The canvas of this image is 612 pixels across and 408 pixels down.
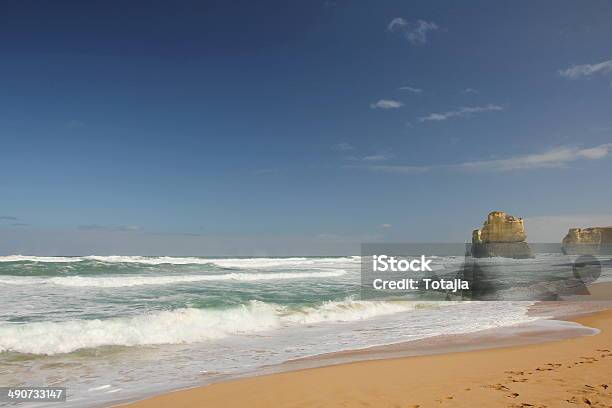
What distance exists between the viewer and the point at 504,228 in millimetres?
71438

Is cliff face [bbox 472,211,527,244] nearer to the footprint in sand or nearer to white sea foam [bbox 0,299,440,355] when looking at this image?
white sea foam [bbox 0,299,440,355]

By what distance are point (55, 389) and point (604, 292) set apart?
88.1ft

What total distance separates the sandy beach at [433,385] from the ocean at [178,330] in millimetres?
1005

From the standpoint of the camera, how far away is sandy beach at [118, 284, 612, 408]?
220 inches

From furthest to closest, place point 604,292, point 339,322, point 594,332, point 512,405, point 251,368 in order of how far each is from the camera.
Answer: point 604,292
point 339,322
point 594,332
point 251,368
point 512,405

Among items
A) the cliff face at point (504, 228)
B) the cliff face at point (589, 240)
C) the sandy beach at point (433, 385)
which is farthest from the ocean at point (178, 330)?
the cliff face at point (589, 240)

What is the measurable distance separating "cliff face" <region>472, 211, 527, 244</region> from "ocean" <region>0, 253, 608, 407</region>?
57262 millimetres

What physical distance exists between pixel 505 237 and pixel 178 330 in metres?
71.3

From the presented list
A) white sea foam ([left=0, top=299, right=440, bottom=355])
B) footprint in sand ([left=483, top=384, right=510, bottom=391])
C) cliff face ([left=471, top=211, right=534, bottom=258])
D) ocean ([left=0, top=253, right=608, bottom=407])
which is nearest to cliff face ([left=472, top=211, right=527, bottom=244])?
cliff face ([left=471, top=211, right=534, bottom=258])

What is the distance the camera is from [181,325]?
40.3 feet

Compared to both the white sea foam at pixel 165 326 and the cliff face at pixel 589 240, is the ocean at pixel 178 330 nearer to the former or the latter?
the white sea foam at pixel 165 326

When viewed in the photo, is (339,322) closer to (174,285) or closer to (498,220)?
(174,285)

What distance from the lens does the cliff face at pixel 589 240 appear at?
98625 mm

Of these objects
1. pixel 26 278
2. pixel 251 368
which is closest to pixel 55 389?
pixel 251 368
